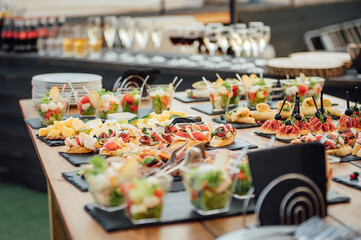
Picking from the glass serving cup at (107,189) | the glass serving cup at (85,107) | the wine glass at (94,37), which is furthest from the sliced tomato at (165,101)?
the wine glass at (94,37)

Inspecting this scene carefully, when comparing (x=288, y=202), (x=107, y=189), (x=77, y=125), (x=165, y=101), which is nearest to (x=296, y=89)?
(x=165, y=101)

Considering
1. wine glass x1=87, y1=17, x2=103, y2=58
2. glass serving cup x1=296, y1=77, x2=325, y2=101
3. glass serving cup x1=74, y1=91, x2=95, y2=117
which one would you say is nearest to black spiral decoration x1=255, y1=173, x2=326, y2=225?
glass serving cup x1=74, y1=91, x2=95, y2=117

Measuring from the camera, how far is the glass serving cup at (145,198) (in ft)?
4.31

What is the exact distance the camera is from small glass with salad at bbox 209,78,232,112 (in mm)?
2807

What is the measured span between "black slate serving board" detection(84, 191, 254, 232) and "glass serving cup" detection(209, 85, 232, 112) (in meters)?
1.30

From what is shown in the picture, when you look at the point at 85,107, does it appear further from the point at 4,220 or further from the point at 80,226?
the point at 4,220

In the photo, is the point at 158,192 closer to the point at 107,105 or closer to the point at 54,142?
the point at 54,142

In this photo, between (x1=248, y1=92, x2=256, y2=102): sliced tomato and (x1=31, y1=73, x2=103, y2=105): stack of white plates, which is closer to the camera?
(x1=248, y1=92, x2=256, y2=102): sliced tomato

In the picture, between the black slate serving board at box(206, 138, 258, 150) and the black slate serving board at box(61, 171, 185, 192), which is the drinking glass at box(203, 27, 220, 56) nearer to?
the black slate serving board at box(206, 138, 258, 150)

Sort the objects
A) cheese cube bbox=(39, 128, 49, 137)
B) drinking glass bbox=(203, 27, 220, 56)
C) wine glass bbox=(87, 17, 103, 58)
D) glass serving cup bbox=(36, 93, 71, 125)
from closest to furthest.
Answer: cheese cube bbox=(39, 128, 49, 137), glass serving cup bbox=(36, 93, 71, 125), drinking glass bbox=(203, 27, 220, 56), wine glass bbox=(87, 17, 103, 58)

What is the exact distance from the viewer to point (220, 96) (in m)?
2.83

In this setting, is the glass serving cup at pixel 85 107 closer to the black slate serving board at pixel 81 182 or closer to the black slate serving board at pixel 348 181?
the black slate serving board at pixel 81 182

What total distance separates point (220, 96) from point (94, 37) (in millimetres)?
2520

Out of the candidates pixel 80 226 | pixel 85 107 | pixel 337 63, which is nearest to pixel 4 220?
pixel 85 107
